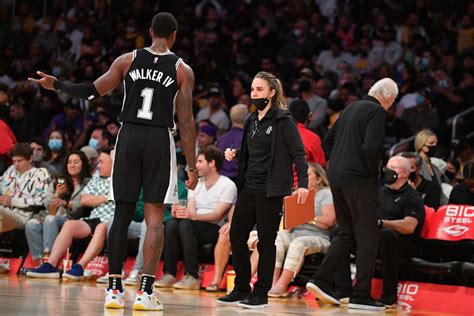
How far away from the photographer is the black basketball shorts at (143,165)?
22.9 feet

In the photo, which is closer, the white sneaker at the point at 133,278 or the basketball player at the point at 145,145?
the basketball player at the point at 145,145

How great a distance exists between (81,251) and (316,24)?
660 cm

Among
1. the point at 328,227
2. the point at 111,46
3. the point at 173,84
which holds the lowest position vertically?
the point at 328,227

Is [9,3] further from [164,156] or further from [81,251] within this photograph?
[164,156]

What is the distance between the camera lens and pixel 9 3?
1878cm

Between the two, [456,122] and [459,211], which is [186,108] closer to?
[459,211]

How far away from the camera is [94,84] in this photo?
7035 millimetres

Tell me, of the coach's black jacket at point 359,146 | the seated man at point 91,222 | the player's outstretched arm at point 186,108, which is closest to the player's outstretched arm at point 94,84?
the player's outstretched arm at point 186,108

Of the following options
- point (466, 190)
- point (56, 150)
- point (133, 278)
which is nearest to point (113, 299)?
point (133, 278)

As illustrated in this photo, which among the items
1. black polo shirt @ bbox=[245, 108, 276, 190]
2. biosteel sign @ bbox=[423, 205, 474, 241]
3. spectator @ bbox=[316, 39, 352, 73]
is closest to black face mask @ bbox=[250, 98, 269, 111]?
black polo shirt @ bbox=[245, 108, 276, 190]

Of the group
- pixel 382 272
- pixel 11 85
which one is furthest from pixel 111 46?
pixel 382 272

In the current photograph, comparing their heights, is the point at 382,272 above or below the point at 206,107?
below

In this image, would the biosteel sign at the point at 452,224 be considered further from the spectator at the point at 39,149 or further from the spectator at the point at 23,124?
the spectator at the point at 23,124

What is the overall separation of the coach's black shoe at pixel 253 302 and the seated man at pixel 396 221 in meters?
1.43
